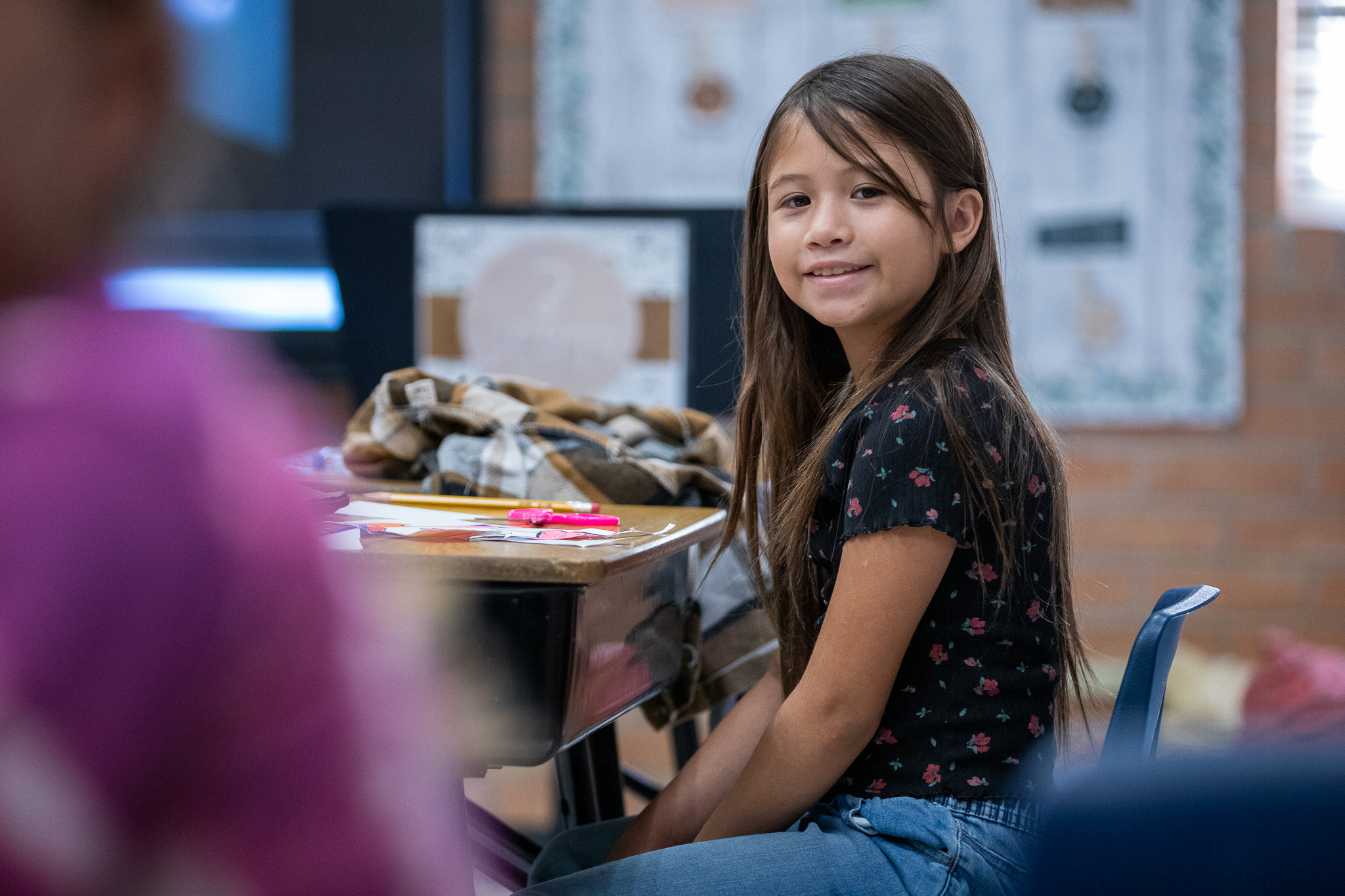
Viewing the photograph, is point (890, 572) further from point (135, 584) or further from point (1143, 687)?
point (135, 584)

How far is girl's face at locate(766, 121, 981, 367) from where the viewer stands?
927 mm

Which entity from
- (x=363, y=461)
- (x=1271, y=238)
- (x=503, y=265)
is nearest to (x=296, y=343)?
(x=503, y=265)

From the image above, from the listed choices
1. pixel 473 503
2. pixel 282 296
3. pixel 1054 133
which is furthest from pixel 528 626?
pixel 1054 133

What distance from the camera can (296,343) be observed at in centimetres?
245

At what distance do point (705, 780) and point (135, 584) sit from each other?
0.81 metres

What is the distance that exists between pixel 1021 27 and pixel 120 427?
8.23ft

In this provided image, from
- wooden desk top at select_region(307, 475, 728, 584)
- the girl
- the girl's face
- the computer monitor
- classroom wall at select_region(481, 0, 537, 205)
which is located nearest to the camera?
wooden desk top at select_region(307, 475, 728, 584)

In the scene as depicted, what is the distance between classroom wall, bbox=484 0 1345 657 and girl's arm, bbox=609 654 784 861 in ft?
5.31

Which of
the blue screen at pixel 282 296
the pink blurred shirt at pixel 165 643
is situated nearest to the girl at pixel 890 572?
the pink blurred shirt at pixel 165 643

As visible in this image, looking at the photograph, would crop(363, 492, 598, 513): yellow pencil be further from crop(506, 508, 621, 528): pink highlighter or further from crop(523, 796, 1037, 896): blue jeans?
crop(523, 796, 1037, 896): blue jeans

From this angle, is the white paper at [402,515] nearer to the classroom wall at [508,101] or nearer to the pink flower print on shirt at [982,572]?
the pink flower print on shirt at [982,572]

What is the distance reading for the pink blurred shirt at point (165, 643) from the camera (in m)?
0.23

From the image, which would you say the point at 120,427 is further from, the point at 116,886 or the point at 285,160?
the point at 285,160

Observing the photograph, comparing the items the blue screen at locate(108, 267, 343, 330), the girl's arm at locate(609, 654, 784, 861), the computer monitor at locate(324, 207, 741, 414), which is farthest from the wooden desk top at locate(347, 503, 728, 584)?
the blue screen at locate(108, 267, 343, 330)
